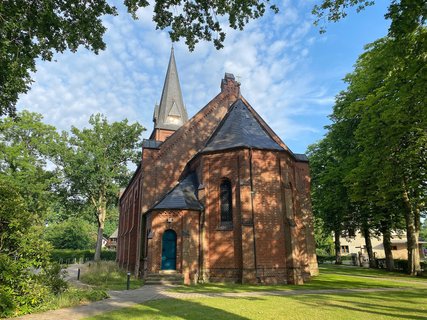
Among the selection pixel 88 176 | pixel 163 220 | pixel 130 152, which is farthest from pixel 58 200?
pixel 163 220

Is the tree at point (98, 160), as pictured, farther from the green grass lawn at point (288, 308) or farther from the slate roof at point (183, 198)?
the green grass lawn at point (288, 308)

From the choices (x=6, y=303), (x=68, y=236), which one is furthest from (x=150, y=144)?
(x=68, y=236)

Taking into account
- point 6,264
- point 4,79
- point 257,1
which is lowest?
point 6,264

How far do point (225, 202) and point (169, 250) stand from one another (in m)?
4.70

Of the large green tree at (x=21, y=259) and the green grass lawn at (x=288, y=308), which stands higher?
the large green tree at (x=21, y=259)

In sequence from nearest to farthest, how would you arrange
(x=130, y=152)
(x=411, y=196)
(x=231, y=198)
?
(x=231, y=198)
(x=411, y=196)
(x=130, y=152)

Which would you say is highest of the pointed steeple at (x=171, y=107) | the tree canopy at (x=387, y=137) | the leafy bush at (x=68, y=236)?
the pointed steeple at (x=171, y=107)

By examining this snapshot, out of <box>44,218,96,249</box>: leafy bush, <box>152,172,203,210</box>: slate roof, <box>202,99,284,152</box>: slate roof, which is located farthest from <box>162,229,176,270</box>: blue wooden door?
<box>44,218,96,249</box>: leafy bush

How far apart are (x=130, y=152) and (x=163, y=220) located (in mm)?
25197

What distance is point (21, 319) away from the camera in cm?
930

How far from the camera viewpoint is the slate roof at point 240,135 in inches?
821

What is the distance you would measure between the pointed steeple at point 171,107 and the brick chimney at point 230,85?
10.8 m

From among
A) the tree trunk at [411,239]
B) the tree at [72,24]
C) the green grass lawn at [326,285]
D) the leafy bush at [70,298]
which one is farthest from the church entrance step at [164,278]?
the tree trunk at [411,239]

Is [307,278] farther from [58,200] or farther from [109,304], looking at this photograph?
[58,200]
